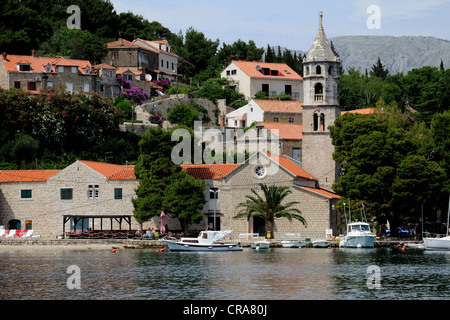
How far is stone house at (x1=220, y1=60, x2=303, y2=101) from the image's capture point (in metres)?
125

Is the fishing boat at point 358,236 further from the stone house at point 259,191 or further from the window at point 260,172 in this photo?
the window at point 260,172

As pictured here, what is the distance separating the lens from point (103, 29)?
455 ft

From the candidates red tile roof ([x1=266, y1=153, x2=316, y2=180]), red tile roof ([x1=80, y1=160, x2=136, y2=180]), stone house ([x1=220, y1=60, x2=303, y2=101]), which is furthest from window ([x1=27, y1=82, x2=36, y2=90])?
red tile roof ([x1=266, y1=153, x2=316, y2=180])

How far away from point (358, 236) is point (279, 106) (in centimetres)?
3826

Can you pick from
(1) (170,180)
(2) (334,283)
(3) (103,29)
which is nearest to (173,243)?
(1) (170,180)

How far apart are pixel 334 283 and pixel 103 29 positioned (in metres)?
96.9

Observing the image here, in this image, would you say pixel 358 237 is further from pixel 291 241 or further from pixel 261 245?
pixel 261 245

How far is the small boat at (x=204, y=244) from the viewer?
71.5 m

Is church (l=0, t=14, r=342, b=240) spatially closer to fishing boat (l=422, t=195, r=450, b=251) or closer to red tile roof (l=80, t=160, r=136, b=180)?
red tile roof (l=80, t=160, r=136, b=180)

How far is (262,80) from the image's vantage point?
12512 cm

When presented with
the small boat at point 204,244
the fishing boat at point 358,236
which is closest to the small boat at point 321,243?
the fishing boat at point 358,236

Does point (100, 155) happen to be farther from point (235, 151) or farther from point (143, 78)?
point (143, 78)

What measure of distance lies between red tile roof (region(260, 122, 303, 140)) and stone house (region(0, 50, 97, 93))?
25.5 meters

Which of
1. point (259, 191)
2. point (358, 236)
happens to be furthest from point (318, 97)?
point (358, 236)
